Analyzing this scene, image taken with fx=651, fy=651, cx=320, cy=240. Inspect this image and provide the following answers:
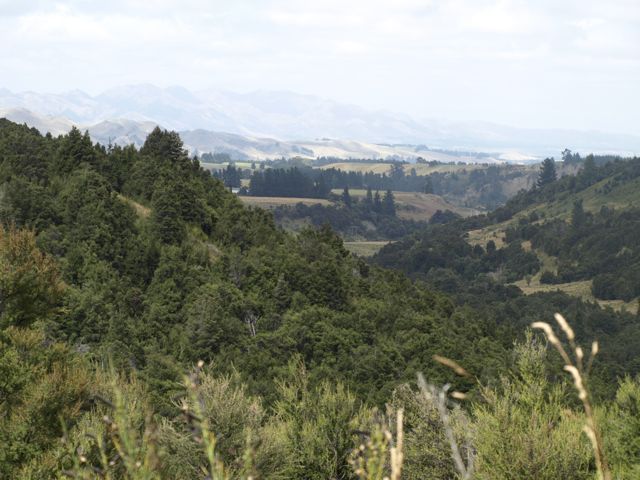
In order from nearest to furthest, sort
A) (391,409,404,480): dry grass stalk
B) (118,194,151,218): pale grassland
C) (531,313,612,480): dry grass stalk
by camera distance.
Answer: (531,313,612,480): dry grass stalk < (391,409,404,480): dry grass stalk < (118,194,151,218): pale grassland

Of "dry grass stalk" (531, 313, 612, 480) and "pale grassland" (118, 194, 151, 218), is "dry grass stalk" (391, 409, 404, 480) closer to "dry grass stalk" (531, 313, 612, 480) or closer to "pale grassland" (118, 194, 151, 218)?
"dry grass stalk" (531, 313, 612, 480)

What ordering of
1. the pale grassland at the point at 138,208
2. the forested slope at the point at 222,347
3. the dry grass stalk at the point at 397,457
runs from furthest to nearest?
the pale grassland at the point at 138,208 → the forested slope at the point at 222,347 → the dry grass stalk at the point at 397,457

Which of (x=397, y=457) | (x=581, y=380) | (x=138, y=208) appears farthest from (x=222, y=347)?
(x=581, y=380)

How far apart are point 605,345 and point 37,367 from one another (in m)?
131

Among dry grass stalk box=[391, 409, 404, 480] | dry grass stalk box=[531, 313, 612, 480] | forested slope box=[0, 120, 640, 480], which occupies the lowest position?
forested slope box=[0, 120, 640, 480]

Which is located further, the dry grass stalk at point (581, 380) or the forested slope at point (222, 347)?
the forested slope at point (222, 347)

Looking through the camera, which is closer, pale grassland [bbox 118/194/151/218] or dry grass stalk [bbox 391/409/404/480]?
dry grass stalk [bbox 391/409/404/480]

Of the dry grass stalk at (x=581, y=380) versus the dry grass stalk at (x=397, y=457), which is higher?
the dry grass stalk at (x=581, y=380)

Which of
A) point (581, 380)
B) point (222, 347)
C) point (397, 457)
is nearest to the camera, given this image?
point (581, 380)

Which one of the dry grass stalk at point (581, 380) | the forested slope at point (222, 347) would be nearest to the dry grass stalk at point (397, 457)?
the forested slope at point (222, 347)

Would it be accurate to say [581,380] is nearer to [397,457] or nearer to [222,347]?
[397,457]

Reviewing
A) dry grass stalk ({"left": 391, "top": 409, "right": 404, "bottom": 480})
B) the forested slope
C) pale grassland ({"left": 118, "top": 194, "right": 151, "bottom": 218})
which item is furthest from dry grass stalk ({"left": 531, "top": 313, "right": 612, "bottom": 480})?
pale grassland ({"left": 118, "top": 194, "right": 151, "bottom": 218})

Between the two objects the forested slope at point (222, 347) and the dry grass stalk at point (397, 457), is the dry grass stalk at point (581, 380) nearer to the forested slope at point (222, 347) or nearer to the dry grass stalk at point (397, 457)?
the dry grass stalk at point (397, 457)

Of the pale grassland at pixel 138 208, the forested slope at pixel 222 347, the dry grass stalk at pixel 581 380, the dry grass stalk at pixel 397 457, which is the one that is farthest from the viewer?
the pale grassland at pixel 138 208
